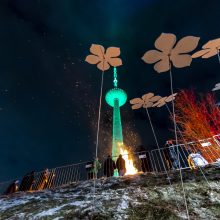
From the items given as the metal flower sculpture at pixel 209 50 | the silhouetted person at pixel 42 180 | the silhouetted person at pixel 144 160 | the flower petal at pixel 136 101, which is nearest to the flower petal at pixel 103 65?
the flower petal at pixel 136 101

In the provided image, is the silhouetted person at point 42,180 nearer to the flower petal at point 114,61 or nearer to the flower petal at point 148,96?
the flower petal at point 148,96

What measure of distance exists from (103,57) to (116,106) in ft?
104

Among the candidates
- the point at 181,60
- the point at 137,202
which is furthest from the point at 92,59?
the point at 137,202

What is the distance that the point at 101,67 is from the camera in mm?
5473

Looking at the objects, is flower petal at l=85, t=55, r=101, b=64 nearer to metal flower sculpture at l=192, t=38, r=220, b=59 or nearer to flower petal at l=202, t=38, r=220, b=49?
metal flower sculpture at l=192, t=38, r=220, b=59

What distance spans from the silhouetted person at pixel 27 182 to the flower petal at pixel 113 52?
8326 mm

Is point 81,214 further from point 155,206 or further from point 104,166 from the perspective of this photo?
point 104,166

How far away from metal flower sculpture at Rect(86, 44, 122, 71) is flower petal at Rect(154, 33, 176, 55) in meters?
1.40

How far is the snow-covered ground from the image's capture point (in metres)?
3.75

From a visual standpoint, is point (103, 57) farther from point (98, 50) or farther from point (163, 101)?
point (163, 101)

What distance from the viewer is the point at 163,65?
445cm

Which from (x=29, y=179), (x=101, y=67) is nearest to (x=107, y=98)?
(x=29, y=179)

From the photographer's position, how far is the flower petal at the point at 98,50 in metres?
5.13

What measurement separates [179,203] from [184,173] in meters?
1.89
